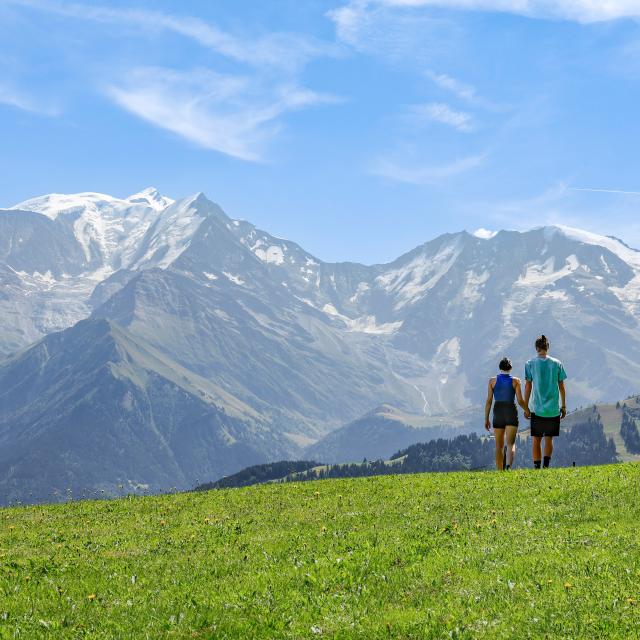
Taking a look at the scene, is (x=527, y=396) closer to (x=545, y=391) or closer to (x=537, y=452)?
(x=545, y=391)

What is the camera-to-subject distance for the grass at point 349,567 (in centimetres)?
1332

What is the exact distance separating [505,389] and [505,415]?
1.03m

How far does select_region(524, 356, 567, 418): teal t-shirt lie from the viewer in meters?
29.4

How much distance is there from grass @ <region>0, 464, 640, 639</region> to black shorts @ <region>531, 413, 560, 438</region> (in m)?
3.43

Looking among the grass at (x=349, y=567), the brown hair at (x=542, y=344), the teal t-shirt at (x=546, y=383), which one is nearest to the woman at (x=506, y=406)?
the teal t-shirt at (x=546, y=383)

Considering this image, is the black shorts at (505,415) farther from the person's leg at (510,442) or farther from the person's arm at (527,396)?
the person's arm at (527,396)

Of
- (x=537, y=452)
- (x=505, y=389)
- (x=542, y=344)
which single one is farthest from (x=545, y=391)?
(x=537, y=452)

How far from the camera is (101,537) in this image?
2177 cm

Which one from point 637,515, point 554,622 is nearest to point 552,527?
point 637,515

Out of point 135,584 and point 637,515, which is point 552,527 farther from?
point 135,584

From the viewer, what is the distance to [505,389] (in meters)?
30.1

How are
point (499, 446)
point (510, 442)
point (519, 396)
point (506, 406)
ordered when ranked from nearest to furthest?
point (519, 396), point (510, 442), point (506, 406), point (499, 446)

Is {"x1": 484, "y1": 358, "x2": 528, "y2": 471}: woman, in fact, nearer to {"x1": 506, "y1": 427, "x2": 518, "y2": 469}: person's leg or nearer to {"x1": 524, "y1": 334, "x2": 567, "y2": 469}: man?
{"x1": 506, "y1": 427, "x2": 518, "y2": 469}: person's leg

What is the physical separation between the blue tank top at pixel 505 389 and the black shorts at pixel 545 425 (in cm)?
104
